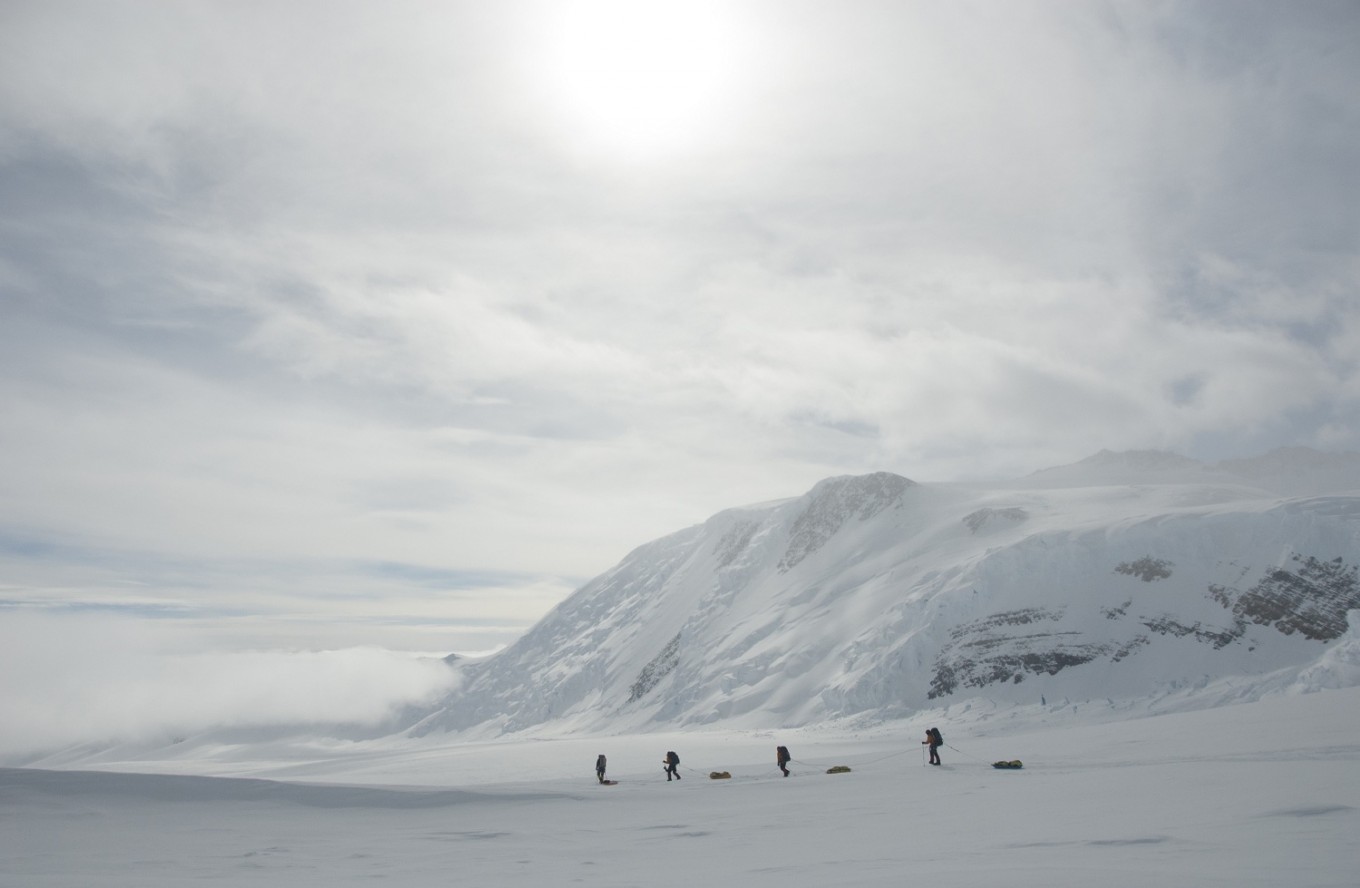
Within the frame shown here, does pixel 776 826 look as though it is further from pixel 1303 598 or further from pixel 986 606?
pixel 1303 598

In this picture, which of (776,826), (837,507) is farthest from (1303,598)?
(776,826)

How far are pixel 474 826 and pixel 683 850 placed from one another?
16.8 feet

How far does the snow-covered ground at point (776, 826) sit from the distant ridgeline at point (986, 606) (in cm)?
5614

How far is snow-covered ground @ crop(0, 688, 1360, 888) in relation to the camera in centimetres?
912

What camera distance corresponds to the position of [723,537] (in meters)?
163

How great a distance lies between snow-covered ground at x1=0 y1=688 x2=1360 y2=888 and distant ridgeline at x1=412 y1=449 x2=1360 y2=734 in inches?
2210

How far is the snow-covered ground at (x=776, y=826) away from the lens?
912 cm

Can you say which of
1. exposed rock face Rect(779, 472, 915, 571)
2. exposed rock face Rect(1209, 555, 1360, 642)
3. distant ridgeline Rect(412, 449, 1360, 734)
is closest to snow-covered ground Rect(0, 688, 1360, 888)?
distant ridgeline Rect(412, 449, 1360, 734)

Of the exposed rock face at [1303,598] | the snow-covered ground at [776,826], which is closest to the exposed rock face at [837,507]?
the exposed rock face at [1303,598]

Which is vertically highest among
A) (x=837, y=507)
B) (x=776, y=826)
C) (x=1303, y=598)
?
(x=837, y=507)

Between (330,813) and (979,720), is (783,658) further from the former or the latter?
(330,813)

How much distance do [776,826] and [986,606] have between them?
76.6m

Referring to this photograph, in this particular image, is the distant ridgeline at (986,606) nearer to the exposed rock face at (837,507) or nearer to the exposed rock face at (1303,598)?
the exposed rock face at (1303,598)

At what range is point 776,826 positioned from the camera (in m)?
14.3
